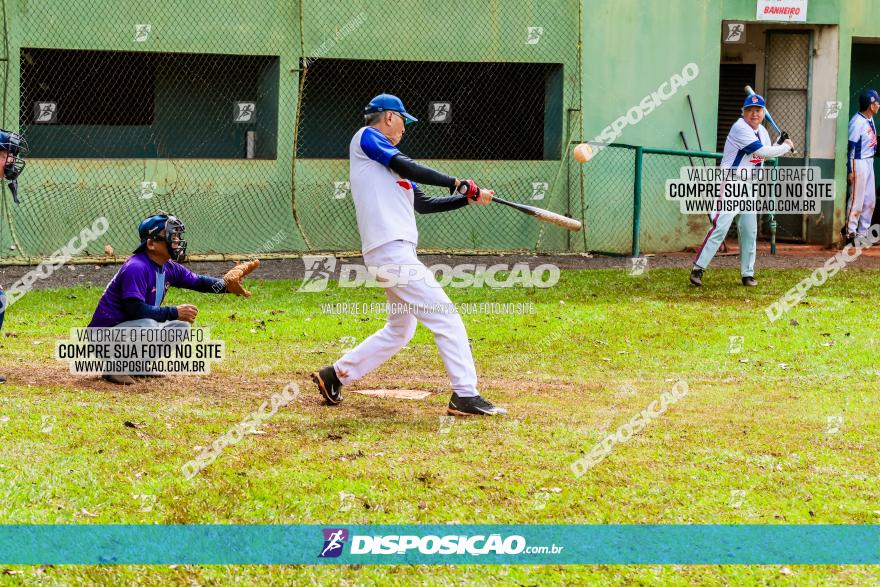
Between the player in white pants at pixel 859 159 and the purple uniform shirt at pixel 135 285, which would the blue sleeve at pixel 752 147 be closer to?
the player in white pants at pixel 859 159

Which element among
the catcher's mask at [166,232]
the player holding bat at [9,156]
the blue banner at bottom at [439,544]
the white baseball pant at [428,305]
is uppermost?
the player holding bat at [9,156]

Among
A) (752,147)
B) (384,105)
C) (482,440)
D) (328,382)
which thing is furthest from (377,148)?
(752,147)

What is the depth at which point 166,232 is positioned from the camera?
8469 millimetres

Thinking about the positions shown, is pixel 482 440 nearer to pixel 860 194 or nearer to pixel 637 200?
pixel 637 200

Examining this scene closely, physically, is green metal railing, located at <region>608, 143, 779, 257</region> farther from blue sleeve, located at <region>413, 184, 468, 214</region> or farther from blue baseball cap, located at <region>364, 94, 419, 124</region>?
blue baseball cap, located at <region>364, 94, 419, 124</region>

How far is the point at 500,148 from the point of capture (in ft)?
62.2

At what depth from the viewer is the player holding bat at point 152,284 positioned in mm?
8469

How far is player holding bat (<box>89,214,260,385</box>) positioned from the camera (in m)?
8.47

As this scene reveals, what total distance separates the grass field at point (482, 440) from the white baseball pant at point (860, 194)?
247 inches

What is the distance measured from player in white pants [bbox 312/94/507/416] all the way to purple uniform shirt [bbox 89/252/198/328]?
167 centimetres

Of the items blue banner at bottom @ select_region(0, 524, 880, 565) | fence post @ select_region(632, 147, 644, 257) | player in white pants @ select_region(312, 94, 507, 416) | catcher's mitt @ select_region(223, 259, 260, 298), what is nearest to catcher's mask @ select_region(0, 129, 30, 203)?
catcher's mitt @ select_region(223, 259, 260, 298)

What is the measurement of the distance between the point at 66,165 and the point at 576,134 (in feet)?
23.0

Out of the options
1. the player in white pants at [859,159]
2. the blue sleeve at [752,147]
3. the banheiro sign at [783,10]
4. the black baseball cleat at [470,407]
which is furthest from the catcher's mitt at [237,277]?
the banheiro sign at [783,10]

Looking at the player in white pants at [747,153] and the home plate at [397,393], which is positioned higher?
the player in white pants at [747,153]
